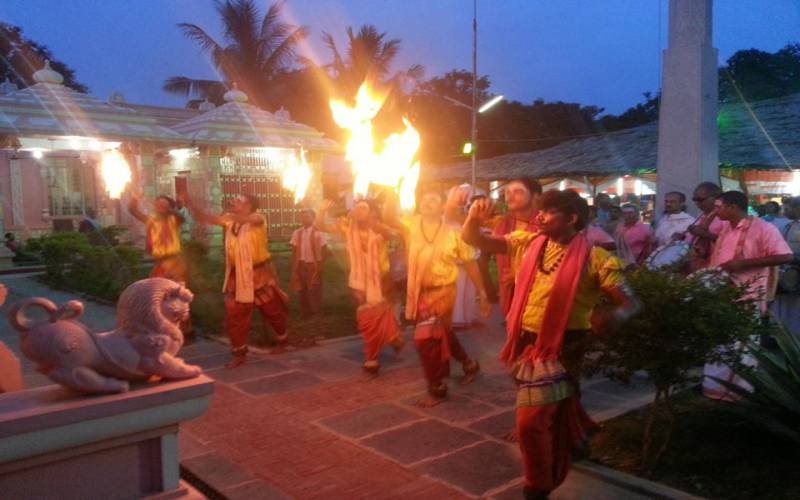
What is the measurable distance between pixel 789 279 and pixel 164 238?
22.2ft

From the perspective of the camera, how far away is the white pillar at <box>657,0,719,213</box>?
26.6 feet

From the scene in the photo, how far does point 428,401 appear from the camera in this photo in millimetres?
5543

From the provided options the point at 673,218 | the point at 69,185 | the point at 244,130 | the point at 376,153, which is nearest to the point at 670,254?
the point at 673,218

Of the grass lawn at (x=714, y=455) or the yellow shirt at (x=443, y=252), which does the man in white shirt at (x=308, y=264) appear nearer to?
the yellow shirt at (x=443, y=252)

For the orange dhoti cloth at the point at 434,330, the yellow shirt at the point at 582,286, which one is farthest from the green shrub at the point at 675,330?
the orange dhoti cloth at the point at 434,330

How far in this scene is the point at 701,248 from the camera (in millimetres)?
6094

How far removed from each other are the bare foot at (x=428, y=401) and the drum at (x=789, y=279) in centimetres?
367

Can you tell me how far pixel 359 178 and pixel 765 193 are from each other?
48.1ft

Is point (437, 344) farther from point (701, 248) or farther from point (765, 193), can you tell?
point (765, 193)

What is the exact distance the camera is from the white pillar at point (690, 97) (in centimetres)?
812

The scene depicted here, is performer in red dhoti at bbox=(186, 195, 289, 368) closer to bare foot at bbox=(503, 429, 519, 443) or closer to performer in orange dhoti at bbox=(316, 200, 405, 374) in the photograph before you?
performer in orange dhoti at bbox=(316, 200, 405, 374)

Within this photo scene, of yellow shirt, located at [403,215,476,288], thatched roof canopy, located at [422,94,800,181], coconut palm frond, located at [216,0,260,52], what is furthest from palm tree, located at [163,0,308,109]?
yellow shirt, located at [403,215,476,288]

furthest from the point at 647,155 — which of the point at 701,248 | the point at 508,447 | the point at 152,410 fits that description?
the point at 152,410

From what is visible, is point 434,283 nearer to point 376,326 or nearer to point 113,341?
point 376,326
